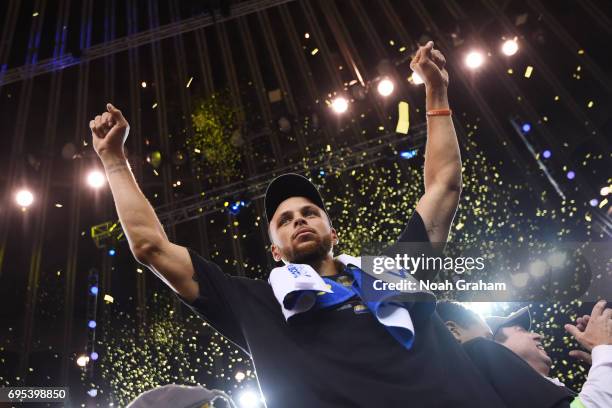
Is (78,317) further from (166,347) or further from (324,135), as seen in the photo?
(324,135)

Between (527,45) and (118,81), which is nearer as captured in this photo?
(527,45)

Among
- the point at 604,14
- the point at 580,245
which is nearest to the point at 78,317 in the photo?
the point at 580,245

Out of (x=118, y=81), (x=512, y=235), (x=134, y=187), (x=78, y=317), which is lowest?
(x=134, y=187)

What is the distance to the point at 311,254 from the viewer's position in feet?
5.85

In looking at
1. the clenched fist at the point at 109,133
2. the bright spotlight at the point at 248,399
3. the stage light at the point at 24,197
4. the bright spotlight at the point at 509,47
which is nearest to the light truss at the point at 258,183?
the stage light at the point at 24,197

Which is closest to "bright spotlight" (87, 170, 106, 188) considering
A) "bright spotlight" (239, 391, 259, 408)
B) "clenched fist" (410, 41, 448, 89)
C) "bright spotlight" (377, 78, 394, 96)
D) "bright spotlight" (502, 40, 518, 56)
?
"bright spotlight" (377, 78, 394, 96)

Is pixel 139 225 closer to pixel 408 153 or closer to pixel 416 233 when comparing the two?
pixel 416 233

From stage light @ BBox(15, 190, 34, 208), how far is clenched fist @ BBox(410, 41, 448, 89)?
27.8 feet

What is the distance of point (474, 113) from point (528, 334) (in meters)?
7.30

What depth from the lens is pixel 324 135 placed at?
892cm

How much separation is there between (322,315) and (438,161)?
2.49 ft

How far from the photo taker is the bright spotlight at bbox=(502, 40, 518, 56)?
27.1ft

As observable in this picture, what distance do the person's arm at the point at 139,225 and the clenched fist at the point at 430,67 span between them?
1141 mm

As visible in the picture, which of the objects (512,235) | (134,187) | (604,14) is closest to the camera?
(134,187)
